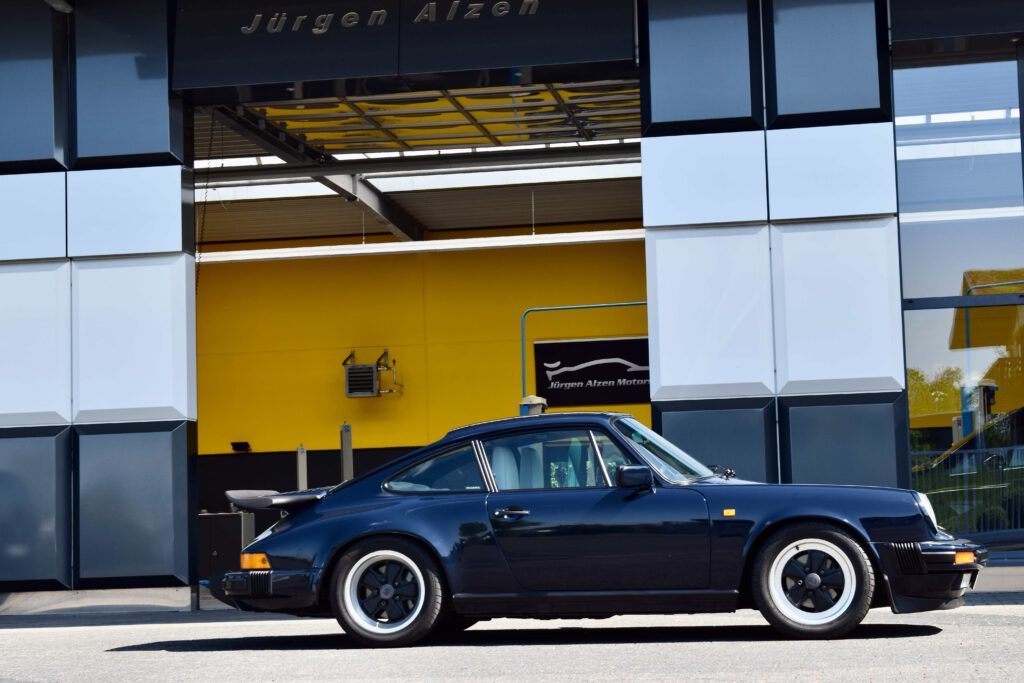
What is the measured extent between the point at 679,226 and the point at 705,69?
1275 mm

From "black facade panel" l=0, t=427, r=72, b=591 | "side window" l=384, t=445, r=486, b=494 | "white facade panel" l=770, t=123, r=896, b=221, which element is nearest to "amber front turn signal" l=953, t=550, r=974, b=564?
"side window" l=384, t=445, r=486, b=494

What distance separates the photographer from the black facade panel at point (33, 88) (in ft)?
41.7

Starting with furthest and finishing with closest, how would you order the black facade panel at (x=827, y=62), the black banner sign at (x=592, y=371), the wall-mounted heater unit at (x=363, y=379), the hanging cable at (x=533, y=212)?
1. the wall-mounted heater unit at (x=363, y=379)
2. the black banner sign at (x=592, y=371)
3. the hanging cable at (x=533, y=212)
4. the black facade panel at (x=827, y=62)

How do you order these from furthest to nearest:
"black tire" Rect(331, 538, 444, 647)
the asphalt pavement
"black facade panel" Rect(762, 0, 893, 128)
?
"black facade panel" Rect(762, 0, 893, 128) < "black tire" Rect(331, 538, 444, 647) < the asphalt pavement

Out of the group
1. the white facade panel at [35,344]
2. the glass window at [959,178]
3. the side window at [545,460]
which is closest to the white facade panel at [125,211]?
the white facade panel at [35,344]

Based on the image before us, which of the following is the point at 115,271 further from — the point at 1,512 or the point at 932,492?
the point at 932,492

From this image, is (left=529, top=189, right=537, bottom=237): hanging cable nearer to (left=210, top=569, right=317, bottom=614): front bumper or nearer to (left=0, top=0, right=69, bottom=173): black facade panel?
(left=0, top=0, right=69, bottom=173): black facade panel

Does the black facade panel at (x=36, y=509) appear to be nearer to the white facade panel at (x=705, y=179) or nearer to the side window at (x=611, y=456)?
the white facade panel at (x=705, y=179)

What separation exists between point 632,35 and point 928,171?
266 centimetres

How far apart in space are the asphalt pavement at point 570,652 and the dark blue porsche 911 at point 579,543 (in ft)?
0.75

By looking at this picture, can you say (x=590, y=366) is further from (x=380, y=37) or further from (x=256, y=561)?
(x=256, y=561)

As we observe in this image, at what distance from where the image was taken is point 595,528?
26.0 ft

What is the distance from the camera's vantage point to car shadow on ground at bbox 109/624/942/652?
8.09 m

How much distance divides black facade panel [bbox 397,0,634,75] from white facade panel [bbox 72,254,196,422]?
2688 millimetres
